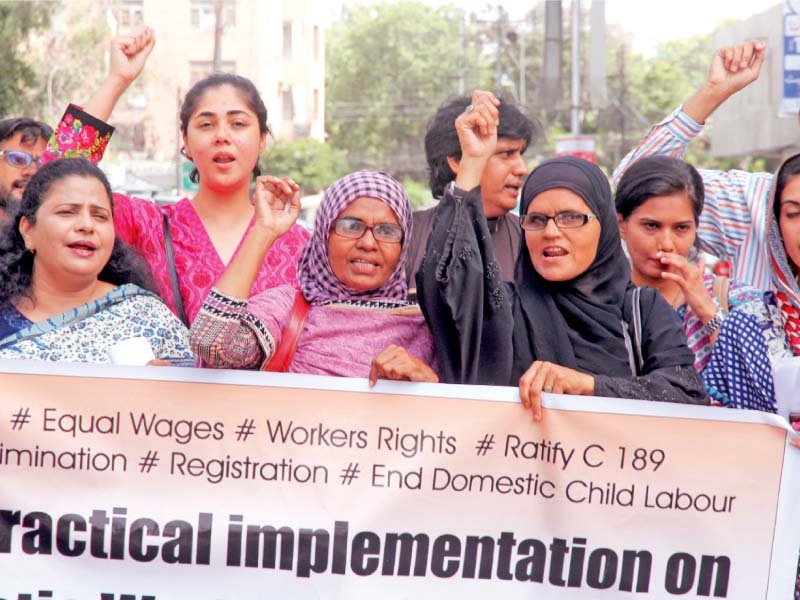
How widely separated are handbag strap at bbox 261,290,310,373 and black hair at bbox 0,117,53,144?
1998mm

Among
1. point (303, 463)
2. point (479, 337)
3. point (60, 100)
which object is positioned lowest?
point (303, 463)

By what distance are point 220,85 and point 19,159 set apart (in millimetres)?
1028

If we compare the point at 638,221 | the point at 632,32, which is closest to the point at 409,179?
the point at 632,32

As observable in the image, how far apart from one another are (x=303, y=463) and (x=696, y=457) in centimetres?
100

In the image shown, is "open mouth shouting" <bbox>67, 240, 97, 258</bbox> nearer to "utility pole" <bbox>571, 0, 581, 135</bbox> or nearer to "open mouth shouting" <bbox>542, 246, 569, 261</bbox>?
"open mouth shouting" <bbox>542, 246, 569, 261</bbox>

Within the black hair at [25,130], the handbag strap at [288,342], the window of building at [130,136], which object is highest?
the window of building at [130,136]

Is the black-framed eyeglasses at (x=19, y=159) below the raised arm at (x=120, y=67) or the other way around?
below

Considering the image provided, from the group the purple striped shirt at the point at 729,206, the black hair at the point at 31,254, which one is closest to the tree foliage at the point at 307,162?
the purple striped shirt at the point at 729,206

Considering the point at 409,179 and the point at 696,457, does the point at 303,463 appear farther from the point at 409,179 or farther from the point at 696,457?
the point at 409,179

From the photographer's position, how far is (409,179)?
203ft

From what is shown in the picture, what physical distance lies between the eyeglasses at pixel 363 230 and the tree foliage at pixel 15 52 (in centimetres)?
1656

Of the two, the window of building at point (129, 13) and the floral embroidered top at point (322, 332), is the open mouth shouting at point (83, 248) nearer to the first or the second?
the floral embroidered top at point (322, 332)

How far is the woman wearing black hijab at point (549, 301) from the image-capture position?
287 centimetres

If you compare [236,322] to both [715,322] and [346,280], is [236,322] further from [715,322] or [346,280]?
[715,322]
